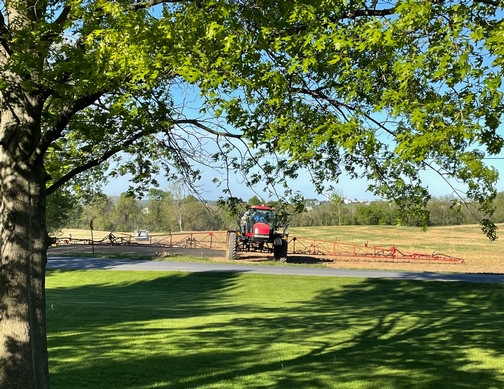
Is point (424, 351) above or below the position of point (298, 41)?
below

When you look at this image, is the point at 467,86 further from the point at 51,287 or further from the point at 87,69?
the point at 51,287

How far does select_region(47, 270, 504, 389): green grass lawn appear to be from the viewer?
26.2 feet

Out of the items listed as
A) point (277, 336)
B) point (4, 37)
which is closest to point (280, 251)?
point (277, 336)

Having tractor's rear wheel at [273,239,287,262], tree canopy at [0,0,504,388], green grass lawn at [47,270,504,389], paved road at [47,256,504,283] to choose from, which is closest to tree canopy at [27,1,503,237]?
tree canopy at [0,0,504,388]

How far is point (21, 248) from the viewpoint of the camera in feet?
18.1

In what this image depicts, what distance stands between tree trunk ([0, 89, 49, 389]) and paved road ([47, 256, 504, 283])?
65.4 ft

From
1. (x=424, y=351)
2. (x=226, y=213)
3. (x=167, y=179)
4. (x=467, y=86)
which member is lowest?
(x=424, y=351)

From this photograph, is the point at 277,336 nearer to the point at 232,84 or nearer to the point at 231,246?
the point at 232,84

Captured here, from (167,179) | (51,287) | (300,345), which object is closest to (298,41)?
(167,179)

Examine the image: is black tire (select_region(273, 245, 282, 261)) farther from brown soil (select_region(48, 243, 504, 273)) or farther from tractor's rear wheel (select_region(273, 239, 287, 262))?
brown soil (select_region(48, 243, 504, 273))

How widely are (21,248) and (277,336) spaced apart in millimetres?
6932

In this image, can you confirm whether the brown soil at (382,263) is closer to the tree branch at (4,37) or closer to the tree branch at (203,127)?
the tree branch at (203,127)

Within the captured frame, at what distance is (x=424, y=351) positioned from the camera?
10.2 m

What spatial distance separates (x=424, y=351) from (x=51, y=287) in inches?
659
